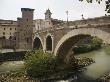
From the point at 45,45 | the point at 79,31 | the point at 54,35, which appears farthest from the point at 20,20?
the point at 79,31

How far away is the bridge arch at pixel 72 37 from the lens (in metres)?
23.1

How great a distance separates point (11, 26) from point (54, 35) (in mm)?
42026

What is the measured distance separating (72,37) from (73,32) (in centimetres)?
114

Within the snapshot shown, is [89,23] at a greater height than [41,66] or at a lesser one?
greater

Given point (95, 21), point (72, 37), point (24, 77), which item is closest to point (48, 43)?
point (72, 37)

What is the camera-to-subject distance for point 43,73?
1151 inches

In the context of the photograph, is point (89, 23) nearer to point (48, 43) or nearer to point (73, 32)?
point (73, 32)

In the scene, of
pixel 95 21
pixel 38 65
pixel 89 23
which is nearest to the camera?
pixel 95 21

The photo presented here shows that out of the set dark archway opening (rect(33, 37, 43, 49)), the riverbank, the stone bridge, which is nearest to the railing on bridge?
the stone bridge

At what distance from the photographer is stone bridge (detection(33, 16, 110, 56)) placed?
23.3 m

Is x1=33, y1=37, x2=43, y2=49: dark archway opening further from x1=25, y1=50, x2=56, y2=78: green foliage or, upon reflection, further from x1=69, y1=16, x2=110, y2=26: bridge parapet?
x1=69, y1=16, x2=110, y2=26: bridge parapet

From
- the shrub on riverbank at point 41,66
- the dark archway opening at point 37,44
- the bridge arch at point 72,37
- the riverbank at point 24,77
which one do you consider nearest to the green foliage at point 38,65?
the shrub on riverbank at point 41,66

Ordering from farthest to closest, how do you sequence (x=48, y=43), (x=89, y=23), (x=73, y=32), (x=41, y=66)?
(x=48, y=43), (x=73, y=32), (x=41, y=66), (x=89, y=23)

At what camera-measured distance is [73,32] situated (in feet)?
95.8
